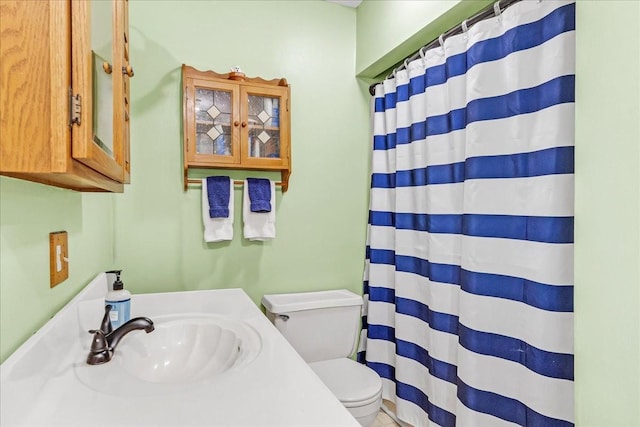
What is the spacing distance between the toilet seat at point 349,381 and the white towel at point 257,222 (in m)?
0.74

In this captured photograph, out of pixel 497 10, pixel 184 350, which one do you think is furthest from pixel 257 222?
pixel 497 10

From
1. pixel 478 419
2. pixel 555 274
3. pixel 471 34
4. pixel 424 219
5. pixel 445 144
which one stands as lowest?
pixel 478 419

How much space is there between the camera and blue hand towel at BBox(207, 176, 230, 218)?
190 cm

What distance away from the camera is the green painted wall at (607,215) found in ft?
3.05

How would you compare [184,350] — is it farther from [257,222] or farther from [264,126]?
[264,126]

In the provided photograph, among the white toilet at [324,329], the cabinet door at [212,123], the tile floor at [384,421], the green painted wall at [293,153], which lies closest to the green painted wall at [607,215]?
the white toilet at [324,329]

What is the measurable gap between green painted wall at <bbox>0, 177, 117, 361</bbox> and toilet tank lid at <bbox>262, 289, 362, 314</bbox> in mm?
940

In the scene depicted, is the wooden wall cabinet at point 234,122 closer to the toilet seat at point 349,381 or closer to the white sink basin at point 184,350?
the white sink basin at point 184,350

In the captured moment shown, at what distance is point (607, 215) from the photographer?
3.27ft

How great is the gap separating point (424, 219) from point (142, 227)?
144 centimetres

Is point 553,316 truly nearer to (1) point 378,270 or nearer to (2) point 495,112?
(2) point 495,112

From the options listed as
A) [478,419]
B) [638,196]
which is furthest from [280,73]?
[478,419]

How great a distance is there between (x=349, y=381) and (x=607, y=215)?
124 cm

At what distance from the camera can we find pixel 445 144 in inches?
65.5
